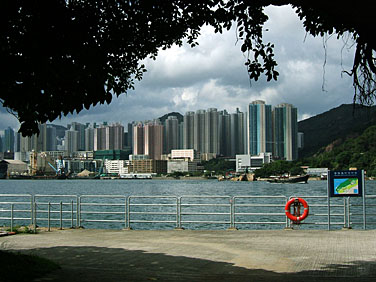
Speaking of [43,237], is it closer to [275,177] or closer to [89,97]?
[89,97]

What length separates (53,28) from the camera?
21.8 feet

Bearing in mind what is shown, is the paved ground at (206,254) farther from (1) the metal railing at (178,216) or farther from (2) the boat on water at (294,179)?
(2) the boat on water at (294,179)

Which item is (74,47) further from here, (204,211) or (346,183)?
(204,211)

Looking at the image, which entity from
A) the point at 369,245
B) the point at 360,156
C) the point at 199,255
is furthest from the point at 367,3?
the point at 360,156

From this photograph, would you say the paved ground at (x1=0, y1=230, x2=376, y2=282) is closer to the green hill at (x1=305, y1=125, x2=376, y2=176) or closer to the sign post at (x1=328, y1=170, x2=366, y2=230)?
the sign post at (x1=328, y1=170, x2=366, y2=230)

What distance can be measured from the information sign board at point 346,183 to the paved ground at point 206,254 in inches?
60.0

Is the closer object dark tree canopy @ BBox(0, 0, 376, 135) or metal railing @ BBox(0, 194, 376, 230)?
dark tree canopy @ BBox(0, 0, 376, 135)

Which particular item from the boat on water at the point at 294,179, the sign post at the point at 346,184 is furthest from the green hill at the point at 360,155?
the sign post at the point at 346,184

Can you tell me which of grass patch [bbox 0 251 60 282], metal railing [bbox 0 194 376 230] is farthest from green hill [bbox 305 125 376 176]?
grass patch [bbox 0 251 60 282]

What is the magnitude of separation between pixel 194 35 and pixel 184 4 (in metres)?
2.44

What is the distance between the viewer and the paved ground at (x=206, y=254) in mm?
8352

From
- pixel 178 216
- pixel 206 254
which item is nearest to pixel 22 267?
pixel 206 254

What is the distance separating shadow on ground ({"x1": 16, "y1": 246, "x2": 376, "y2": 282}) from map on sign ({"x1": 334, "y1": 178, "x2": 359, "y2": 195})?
663cm

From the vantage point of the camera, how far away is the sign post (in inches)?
615
